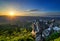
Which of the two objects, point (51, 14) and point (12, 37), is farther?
point (51, 14)

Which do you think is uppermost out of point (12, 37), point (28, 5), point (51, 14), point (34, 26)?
point (28, 5)

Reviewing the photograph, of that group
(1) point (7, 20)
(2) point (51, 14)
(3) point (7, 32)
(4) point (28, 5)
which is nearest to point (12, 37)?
(3) point (7, 32)

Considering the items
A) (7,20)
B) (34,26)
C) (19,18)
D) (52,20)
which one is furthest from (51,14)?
(7,20)

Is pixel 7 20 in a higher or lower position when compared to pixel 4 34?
higher

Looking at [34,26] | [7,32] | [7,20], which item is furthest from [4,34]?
[34,26]

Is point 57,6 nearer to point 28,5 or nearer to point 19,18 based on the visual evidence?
point 28,5

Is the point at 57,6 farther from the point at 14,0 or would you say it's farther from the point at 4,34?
the point at 4,34

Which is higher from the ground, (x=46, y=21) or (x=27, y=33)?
(x=46, y=21)

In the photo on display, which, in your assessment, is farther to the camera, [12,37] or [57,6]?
[57,6]
